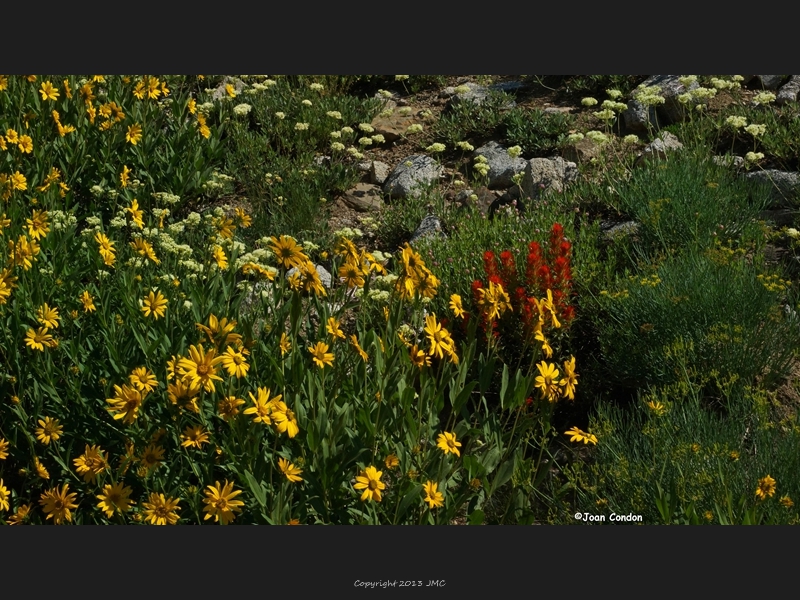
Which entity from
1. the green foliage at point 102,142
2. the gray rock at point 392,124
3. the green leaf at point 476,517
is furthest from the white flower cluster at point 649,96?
the green leaf at point 476,517

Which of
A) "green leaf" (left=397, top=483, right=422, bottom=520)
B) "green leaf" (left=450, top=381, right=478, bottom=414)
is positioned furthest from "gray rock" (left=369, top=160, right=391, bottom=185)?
"green leaf" (left=397, top=483, right=422, bottom=520)

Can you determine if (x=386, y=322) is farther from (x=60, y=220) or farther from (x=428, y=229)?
(x=60, y=220)

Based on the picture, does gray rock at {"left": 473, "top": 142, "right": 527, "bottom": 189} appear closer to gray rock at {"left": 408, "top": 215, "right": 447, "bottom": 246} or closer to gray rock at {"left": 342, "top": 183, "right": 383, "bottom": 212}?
gray rock at {"left": 408, "top": 215, "right": 447, "bottom": 246}

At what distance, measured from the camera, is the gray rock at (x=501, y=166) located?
4883mm

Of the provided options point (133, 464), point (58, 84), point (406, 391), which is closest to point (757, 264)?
point (406, 391)

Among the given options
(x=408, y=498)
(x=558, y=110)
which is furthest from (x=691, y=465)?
(x=558, y=110)

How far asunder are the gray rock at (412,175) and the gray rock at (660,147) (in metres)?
1.05

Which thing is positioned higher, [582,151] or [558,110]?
[558,110]

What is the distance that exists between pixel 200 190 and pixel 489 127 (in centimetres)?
161

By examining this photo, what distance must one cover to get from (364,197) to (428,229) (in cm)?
63

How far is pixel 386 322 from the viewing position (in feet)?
10.8

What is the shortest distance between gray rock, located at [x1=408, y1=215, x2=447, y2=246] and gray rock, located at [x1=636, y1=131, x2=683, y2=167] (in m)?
1.09

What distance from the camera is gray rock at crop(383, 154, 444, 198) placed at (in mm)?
4895

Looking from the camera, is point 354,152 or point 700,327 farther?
point 354,152
